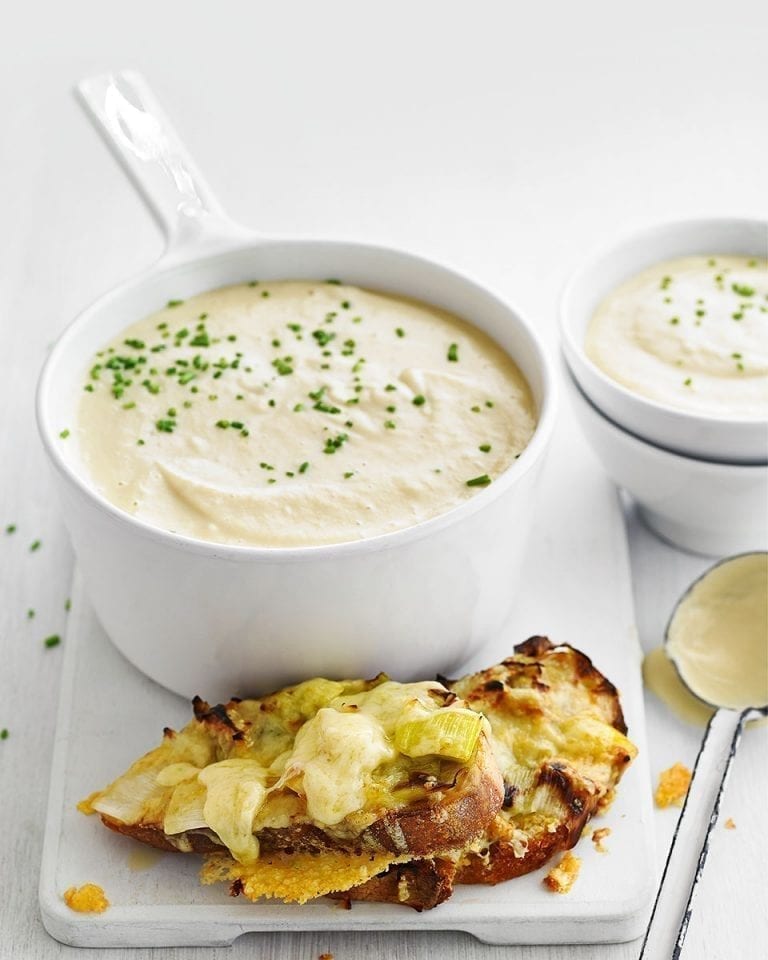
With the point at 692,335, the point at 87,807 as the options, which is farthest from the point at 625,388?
the point at 87,807

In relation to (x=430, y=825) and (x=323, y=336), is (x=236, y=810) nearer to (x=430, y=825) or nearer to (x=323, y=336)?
(x=430, y=825)

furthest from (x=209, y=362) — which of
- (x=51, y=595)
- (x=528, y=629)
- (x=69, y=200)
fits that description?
(x=69, y=200)

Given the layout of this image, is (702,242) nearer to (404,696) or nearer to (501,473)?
(501,473)

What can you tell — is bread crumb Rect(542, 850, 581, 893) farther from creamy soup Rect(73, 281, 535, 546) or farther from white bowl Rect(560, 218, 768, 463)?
white bowl Rect(560, 218, 768, 463)

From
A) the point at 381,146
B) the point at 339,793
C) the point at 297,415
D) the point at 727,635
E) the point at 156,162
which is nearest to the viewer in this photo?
the point at 339,793

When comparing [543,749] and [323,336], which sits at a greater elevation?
[323,336]
